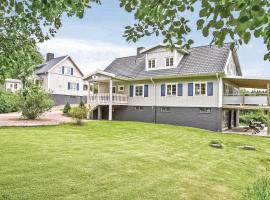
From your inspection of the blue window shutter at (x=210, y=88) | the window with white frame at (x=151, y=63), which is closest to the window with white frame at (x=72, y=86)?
the window with white frame at (x=151, y=63)

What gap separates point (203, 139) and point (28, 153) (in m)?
11.5

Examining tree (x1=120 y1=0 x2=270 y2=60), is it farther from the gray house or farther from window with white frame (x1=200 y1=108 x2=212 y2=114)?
window with white frame (x1=200 y1=108 x2=212 y2=114)

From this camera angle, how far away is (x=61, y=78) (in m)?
44.2

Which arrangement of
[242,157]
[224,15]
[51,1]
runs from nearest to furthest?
[224,15] < [51,1] < [242,157]

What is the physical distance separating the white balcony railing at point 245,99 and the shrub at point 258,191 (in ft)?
48.8

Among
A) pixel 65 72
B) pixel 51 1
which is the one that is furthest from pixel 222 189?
pixel 65 72

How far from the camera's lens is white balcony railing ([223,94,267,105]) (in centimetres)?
2277

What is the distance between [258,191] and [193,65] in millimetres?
19635

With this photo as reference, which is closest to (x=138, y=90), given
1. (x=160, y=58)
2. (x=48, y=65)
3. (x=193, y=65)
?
(x=160, y=58)

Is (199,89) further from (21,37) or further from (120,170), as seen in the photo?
(21,37)

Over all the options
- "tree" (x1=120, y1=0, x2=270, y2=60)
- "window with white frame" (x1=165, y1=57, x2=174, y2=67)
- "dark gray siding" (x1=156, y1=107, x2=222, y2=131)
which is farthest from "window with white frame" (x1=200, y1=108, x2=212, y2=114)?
"tree" (x1=120, y1=0, x2=270, y2=60)

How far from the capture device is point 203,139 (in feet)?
59.2

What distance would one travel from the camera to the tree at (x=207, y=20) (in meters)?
3.10

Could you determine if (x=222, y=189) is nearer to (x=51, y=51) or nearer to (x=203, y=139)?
(x=203, y=139)
